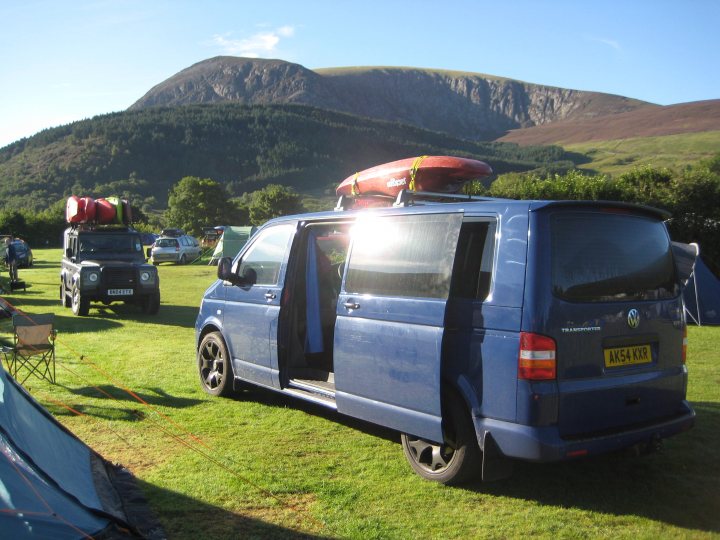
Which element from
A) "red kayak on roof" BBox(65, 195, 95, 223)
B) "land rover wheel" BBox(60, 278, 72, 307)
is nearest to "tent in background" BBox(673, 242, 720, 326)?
"red kayak on roof" BBox(65, 195, 95, 223)

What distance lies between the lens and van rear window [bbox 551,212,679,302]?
415 cm

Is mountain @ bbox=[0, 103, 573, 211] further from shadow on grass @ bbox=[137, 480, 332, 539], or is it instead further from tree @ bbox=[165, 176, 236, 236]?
shadow on grass @ bbox=[137, 480, 332, 539]

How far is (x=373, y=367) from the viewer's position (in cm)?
496

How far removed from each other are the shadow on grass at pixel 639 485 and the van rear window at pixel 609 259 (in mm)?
1219

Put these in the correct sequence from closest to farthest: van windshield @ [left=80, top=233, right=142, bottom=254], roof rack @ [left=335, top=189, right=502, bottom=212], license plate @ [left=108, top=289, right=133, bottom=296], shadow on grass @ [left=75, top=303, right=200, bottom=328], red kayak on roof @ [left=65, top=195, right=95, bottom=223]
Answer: roof rack @ [left=335, top=189, right=502, bottom=212], shadow on grass @ [left=75, top=303, right=200, bottom=328], license plate @ [left=108, top=289, right=133, bottom=296], red kayak on roof @ [left=65, top=195, right=95, bottom=223], van windshield @ [left=80, top=233, right=142, bottom=254]

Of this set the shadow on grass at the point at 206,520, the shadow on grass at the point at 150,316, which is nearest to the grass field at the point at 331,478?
the shadow on grass at the point at 206,520

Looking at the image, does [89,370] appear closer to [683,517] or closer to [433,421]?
[433,421]

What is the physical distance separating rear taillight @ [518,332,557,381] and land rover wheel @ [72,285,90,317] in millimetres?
12632

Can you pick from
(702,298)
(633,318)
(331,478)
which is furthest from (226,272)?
(702,298)

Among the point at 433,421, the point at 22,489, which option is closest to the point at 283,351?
Answer: the point at 433,421

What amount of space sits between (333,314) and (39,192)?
125 metres

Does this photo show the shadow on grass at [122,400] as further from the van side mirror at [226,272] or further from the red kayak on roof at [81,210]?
the red kayak on roof at [81,210]

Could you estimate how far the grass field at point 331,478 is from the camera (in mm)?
4016

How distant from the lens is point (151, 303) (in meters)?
15.0
